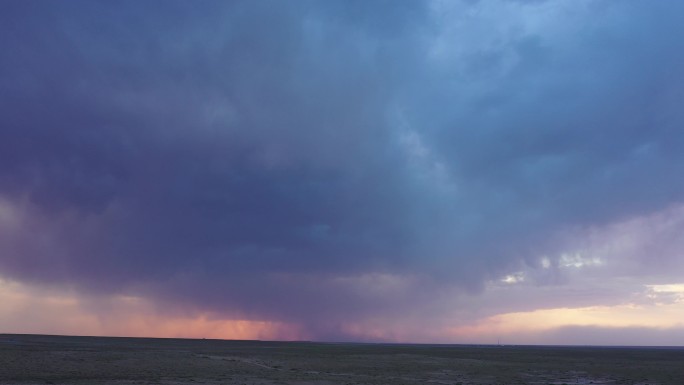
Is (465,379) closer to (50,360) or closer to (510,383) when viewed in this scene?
(510,383)

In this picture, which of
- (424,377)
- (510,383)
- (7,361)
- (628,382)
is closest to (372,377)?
(424,377)

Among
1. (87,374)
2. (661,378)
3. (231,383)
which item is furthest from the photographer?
(661,378)

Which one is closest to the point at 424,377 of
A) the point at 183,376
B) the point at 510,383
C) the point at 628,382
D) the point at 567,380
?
the point at 510,383

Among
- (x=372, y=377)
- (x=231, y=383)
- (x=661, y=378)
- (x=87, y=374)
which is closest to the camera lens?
(x=231, y=383)

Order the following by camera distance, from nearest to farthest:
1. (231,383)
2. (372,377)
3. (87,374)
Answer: (231,383) < (87,374) < (372,377)

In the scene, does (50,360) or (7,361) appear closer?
(7,361)

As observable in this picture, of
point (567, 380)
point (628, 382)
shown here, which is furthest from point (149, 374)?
point (628, 382)

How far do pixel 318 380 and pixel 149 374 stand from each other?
15.3m

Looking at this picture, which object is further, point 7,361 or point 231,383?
point 7,361

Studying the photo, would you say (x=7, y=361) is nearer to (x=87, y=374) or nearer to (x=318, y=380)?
(x=87, y=374)

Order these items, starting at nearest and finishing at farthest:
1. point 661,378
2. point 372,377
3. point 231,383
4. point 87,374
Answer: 1. point 231,383
2. point 87,374
3. point 372,377
4. point 661,378

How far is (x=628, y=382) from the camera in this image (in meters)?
52.2

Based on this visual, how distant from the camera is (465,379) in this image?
52250mm

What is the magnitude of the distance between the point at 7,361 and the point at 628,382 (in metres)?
63.3
